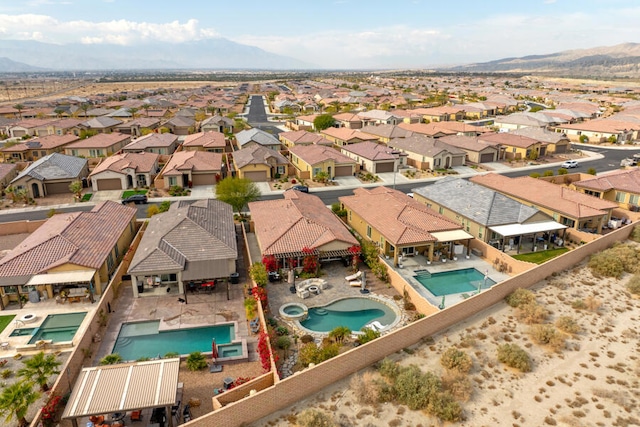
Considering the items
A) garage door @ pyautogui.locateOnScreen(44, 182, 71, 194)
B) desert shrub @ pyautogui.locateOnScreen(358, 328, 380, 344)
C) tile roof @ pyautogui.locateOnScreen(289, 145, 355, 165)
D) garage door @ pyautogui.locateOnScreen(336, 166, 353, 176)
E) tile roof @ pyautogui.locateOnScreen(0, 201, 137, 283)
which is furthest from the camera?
garage door @ pyautogui.locateOnScreen(336, 166, 353, 176)

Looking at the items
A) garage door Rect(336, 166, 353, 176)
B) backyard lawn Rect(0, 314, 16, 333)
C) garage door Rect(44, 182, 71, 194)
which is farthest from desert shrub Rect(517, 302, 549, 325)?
garage door Rect(44, 182, 71, 194)

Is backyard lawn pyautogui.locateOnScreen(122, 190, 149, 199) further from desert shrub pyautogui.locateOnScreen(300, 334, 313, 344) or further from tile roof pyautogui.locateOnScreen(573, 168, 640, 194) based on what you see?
tile roof pyautogui.locateOnScreen(573, 168, 640, 194)

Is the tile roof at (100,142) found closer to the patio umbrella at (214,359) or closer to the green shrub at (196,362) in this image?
the patio umbrella at (214,359)

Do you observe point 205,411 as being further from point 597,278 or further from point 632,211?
point 632,211

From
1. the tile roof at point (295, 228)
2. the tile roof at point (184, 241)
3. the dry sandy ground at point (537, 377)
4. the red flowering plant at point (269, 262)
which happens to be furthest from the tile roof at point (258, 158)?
the dry sandy ground at point (537, 377)

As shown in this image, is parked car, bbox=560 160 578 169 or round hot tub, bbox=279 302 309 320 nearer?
round hot tub, bbox=279 302 309 320

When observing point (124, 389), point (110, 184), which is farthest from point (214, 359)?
point (110, 184)

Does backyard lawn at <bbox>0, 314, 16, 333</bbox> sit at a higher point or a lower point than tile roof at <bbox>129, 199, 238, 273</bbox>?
lower

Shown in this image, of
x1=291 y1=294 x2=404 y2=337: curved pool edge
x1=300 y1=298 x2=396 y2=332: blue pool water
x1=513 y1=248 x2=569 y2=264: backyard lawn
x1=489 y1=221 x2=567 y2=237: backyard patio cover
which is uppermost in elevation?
x1=489 y1=221 x2=567 y2=237: backyard patio cover
